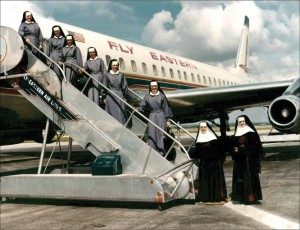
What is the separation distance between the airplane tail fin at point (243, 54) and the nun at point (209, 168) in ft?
76.7

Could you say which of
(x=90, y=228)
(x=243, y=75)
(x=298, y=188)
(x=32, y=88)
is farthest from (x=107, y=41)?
(x=243, y=75)

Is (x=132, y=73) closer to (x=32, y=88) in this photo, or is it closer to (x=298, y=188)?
(x=32, y=88)

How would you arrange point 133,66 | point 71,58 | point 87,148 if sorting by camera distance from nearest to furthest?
point 87,148
point 71,58
point 133,66

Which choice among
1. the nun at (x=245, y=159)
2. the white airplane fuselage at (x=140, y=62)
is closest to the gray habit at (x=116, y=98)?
the nun at (x=245, y=159)

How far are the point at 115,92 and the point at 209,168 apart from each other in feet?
8.06

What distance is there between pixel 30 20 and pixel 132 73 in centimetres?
505

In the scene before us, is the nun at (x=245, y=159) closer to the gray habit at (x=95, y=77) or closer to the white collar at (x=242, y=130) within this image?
the white collar at (x=242, y=130)

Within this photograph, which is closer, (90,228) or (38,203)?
(90,228)

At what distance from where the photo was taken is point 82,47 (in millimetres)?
10945

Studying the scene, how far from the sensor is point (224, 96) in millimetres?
11953

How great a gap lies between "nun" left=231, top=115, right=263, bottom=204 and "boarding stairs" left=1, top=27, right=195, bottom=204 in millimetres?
796

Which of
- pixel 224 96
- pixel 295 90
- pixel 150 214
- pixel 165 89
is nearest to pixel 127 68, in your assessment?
pixel 165 89

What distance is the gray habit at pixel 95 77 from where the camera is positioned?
7723mm

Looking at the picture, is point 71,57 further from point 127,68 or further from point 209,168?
point 127,68
